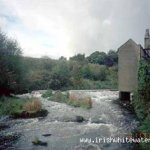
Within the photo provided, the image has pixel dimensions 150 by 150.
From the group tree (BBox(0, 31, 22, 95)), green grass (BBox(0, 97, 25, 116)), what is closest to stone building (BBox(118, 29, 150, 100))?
tree (BBox(0, 31, 22, 95))

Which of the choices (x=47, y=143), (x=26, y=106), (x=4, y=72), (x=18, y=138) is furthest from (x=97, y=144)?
(x=4, y=72)

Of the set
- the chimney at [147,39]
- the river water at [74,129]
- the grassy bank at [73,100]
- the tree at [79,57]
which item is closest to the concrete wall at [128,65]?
the grassy bank at [73,100]

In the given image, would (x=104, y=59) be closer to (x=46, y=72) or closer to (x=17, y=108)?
(x=46, y=72)

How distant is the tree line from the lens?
35531 millimetres

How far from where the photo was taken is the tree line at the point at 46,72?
35531 mm

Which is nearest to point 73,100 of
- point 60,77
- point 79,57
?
point 60,77

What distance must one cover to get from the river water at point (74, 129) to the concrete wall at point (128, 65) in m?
10.6

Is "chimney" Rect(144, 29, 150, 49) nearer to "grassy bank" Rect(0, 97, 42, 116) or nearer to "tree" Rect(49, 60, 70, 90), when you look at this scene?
"tree" Rect(49, 60, 70, 90)

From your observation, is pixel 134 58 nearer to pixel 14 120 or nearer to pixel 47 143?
pixel 14 120

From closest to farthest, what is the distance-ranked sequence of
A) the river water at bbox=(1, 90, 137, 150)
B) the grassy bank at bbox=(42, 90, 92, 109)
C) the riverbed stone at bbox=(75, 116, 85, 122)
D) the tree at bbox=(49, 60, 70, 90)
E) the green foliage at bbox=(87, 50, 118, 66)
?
1. the river water at bbox=(1, 90, 137, 150)
2. the riverbed stone at bbox=(75, 116, 85, 122)
3. the grassy bank at bbox=(42, 90, 92, 109)
4. the tree at bbox=(49, 60, 70, 90)
5. the green foliage at bbox=(87, 50, 118, 66)

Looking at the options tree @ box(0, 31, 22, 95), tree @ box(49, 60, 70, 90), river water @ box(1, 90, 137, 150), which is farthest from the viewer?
tree @ box(49, 60, 70, 90)

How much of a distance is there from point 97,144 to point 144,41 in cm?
3556

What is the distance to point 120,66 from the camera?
40.2 metres

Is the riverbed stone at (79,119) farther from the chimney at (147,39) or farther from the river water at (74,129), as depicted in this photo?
the chimney at (147,39)
